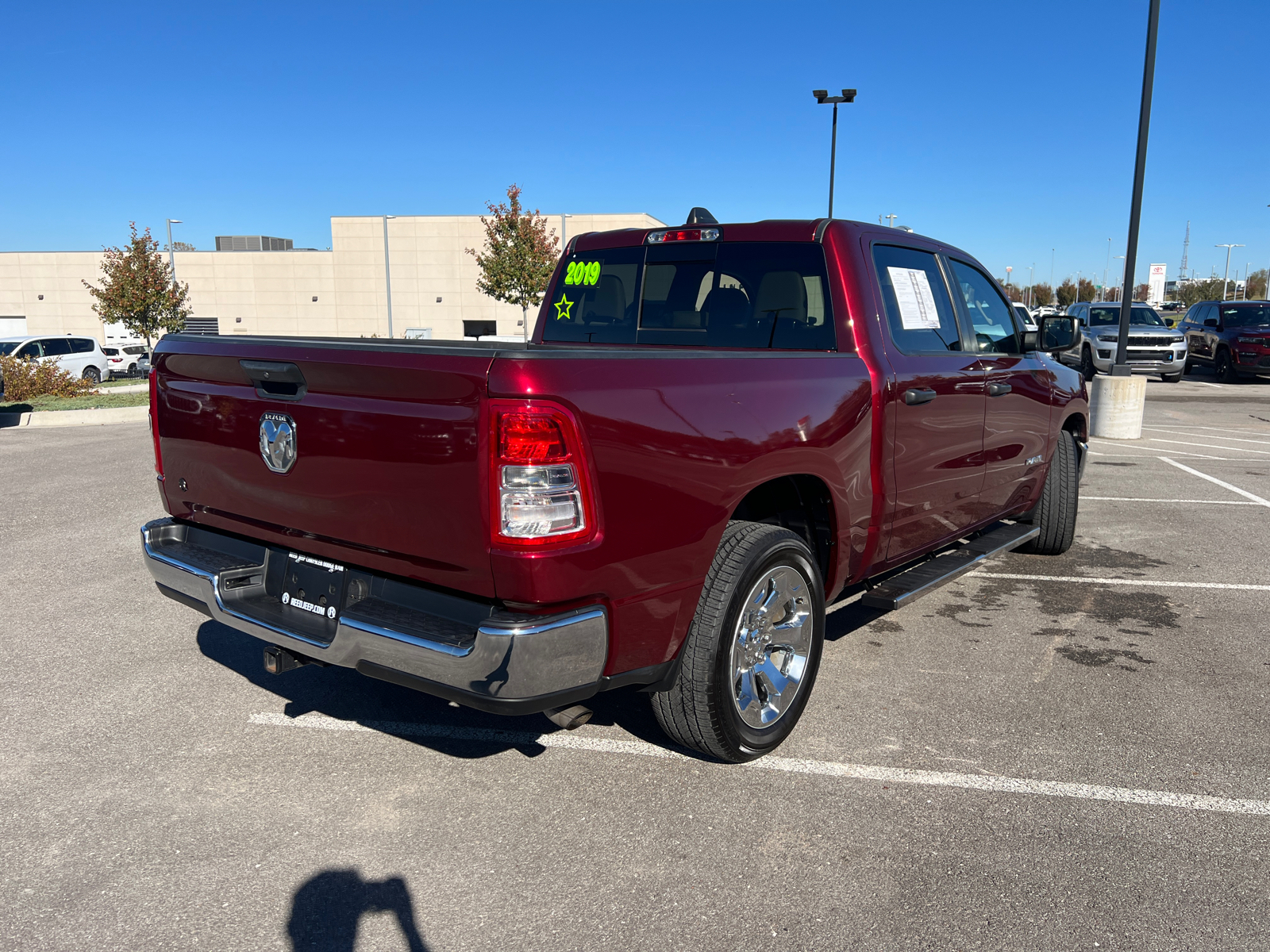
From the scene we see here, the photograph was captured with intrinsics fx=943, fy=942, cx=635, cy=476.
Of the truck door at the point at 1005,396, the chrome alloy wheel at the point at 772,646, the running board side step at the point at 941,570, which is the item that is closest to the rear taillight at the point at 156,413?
the chrome alloy wheel at the point at 772,646

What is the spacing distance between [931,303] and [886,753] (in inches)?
90.5

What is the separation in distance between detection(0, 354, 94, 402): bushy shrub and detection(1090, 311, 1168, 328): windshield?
24.3m

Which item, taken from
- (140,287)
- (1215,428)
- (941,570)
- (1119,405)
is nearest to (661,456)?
(941,570)

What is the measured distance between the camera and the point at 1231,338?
24.1 m

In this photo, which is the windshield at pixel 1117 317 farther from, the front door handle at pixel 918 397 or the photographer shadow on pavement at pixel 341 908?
the photographer shadow on pavement at pixel 341 908

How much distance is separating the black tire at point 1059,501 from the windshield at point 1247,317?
21.9 metres

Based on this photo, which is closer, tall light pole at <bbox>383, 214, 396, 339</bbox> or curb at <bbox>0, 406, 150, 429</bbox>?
curb at <bbox>0, 406, 150, 429</bbox>

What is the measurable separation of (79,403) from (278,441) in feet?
58.6

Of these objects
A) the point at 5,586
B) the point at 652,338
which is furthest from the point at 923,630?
the point at 5,586

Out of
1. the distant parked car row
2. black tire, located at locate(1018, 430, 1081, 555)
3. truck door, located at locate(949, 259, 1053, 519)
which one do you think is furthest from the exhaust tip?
the distant parked car row

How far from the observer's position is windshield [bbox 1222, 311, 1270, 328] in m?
24.3

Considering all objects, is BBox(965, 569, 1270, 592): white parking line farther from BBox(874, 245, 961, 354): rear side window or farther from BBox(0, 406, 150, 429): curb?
BBox(0, 406, 150, 429): curb

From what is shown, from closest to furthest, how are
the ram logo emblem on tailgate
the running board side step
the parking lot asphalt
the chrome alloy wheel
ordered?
1. the parking lot asphalt
2. the ram logo emblem on tailgate
3. the chrome alloy wheel
4. the running board side step

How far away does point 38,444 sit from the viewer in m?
13.0
